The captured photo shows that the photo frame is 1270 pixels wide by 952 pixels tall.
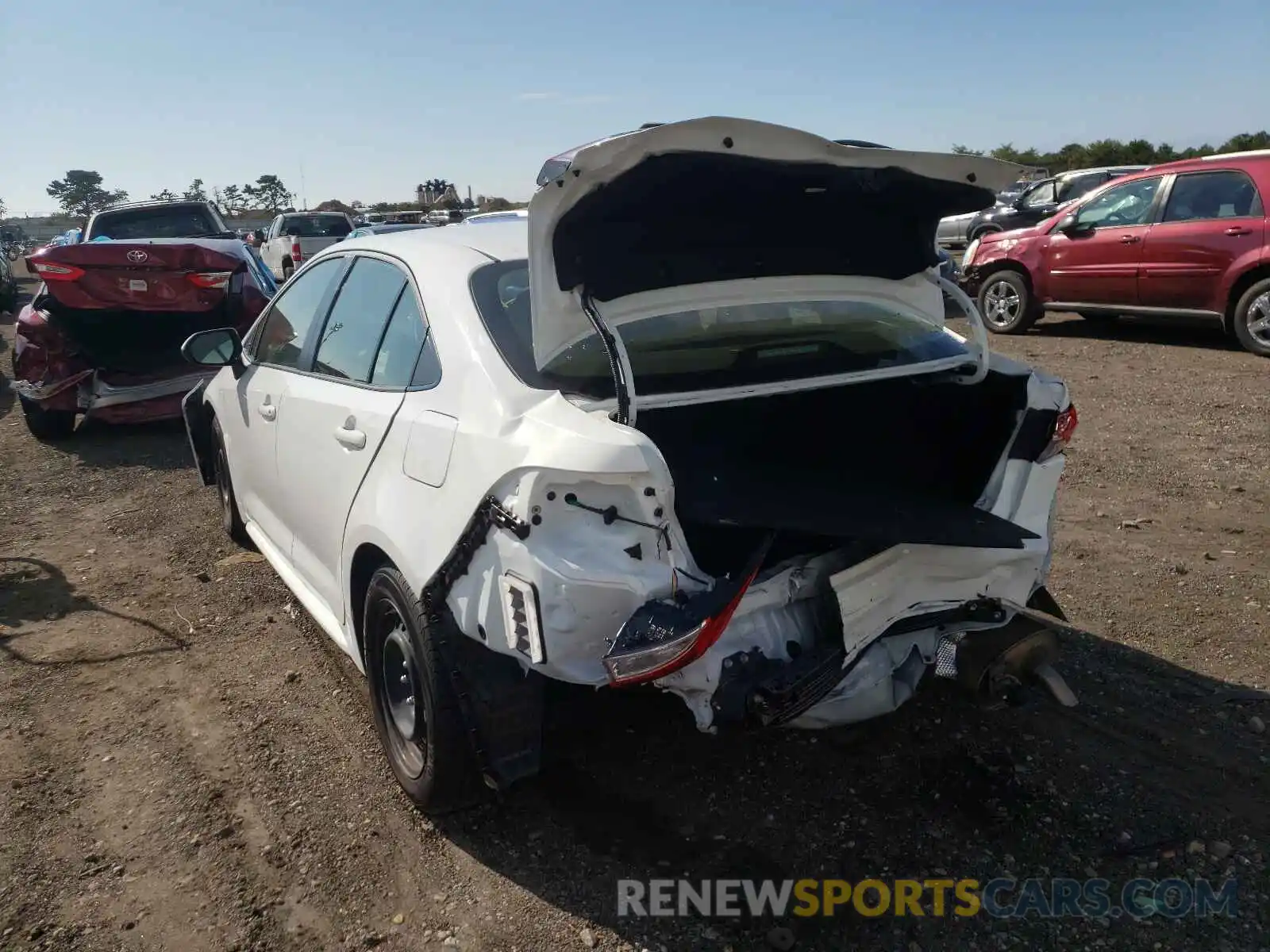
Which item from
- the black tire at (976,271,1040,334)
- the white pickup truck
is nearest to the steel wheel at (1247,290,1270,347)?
the black tire at (976,271,1040,334)

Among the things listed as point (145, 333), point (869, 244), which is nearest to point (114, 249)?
point (145, 333)

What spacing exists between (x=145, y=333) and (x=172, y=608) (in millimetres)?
4651

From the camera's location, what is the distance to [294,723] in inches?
143

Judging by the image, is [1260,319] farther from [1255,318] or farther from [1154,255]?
[1154,255]

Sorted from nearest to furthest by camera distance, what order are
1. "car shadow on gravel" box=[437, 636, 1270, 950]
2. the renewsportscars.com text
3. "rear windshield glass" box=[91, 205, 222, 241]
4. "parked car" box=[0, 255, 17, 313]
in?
the renewsportscars.com text → "car shadow on gravel" box=[437, 636, 1270, 950] → "rear windshield glass" box=[91, 205, 222, 241] → "parked car" box=[0, 255, 17, 313]

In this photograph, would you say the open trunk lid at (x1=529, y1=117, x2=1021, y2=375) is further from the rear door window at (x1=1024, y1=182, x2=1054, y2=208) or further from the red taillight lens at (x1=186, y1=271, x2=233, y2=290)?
the rear door window at (x1=1024, y1=182, x2=1054, y2=208)

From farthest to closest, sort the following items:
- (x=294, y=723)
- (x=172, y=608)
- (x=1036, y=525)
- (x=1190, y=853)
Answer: (x=172, y=608)
(x=294, y=723)
(x=1036, y=525)
(x=1190, y=853)

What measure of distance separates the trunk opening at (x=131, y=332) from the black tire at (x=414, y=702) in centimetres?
554

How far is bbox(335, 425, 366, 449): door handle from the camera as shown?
3150mm

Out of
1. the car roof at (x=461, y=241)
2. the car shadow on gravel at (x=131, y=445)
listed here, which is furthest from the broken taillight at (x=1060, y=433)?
the car shadow on gravel at (x=131, y=445)

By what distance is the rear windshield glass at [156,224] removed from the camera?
1309cm

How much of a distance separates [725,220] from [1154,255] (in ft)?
28.3

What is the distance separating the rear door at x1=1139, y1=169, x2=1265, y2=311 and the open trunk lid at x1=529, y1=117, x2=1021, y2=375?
24.8 ft

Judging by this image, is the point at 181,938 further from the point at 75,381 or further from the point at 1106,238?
the point at 1106,238
